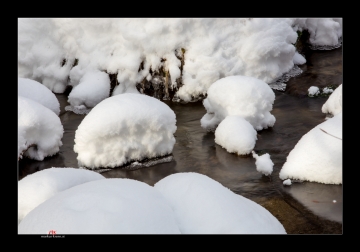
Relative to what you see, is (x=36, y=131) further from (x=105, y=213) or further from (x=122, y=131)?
(x=105, y=213)

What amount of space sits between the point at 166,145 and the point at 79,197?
6.27m

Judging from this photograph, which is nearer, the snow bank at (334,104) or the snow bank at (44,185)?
the snow bank at (44,185)

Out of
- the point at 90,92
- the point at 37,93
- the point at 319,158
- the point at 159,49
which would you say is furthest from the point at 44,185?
the point at 159,49

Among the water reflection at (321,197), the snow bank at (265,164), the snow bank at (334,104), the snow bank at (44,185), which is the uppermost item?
the snow bank at (334,104)

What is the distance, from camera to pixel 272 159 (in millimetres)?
9953

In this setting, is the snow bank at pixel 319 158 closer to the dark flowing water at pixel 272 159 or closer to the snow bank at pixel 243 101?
the dark flowing water at pixel 272 159

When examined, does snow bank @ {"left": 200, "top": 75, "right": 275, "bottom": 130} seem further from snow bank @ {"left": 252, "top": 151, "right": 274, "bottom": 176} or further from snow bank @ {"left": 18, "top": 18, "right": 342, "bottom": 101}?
snow bank @ {"left": 18, "top": 18, "right": 342, "bottom": 101}

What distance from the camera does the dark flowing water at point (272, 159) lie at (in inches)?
310

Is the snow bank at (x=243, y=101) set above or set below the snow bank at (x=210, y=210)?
above

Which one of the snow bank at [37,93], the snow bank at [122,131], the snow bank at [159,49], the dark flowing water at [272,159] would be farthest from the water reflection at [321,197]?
the snow bank at [37,93]

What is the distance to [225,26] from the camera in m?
14.9

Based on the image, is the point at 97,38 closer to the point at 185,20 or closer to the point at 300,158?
the point at 185,20

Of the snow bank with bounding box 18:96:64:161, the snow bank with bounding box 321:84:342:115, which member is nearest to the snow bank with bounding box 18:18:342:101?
the snow bank with bounding box 321:84:342:115

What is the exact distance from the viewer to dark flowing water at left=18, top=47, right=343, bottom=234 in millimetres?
7875
